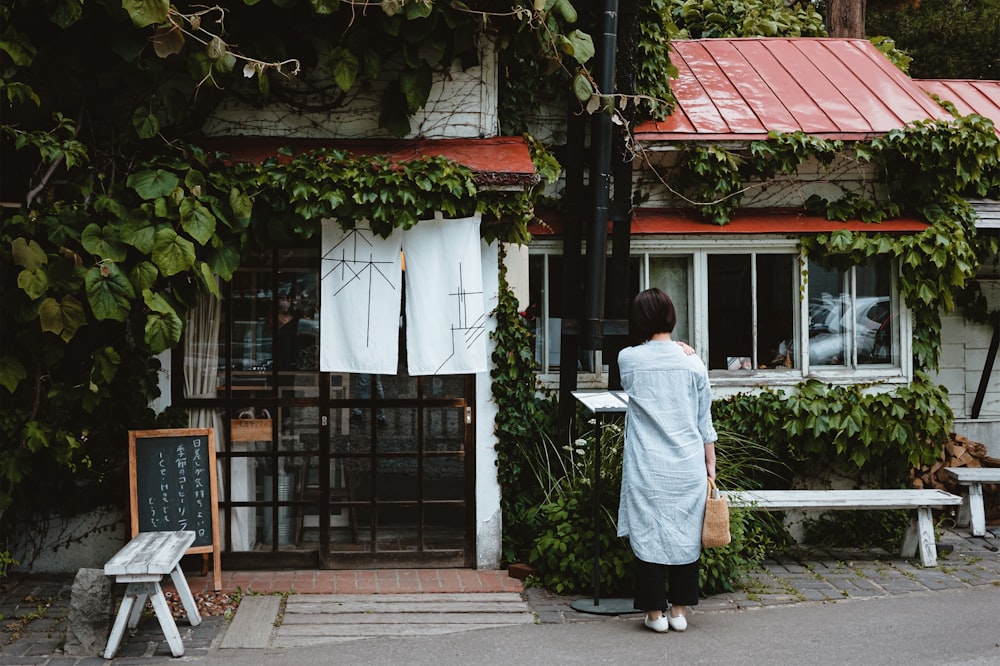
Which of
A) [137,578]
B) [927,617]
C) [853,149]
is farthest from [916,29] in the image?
[137,578]

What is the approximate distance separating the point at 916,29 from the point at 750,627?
16452 mm

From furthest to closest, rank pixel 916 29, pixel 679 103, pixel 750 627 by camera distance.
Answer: pixel 916 29 → pixel 679 103 → pixel 750 627

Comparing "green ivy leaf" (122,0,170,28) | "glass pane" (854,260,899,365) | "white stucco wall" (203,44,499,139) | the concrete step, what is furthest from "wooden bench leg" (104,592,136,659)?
"glass pane" (854,260,899,365)

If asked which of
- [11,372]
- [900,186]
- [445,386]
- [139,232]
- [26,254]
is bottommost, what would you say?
[445,386]

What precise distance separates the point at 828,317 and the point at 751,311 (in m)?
0.79

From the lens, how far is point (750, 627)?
6.39m

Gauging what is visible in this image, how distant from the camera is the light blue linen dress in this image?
20.0ft

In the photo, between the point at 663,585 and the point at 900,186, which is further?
the point at 900,186

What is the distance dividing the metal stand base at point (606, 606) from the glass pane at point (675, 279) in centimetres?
314

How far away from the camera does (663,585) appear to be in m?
6.20

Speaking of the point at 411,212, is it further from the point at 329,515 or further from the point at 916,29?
the point at 916,29

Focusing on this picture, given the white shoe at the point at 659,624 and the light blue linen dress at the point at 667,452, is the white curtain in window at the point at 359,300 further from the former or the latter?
the white shoe at the point at 659,624

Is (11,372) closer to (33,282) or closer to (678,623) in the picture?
(33,282)

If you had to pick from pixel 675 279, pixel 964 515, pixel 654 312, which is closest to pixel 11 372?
pixel 654 312
